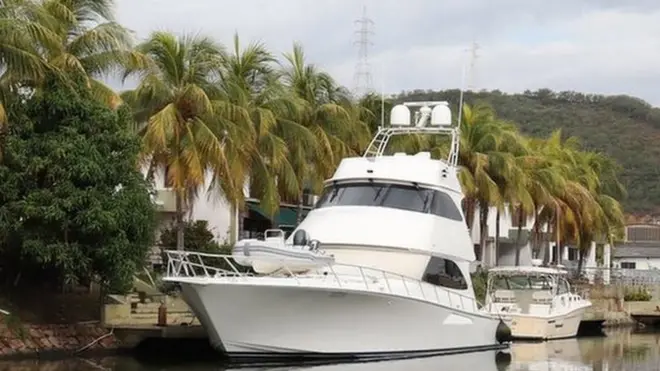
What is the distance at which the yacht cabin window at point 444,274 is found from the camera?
91.2 feet

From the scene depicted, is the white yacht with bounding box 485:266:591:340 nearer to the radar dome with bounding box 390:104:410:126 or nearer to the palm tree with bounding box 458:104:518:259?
the palm tree with bounding box 458:104:518:259

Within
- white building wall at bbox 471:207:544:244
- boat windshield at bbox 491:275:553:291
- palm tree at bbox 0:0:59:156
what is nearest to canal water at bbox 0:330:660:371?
boat windshield at bbox 491:275:553:291

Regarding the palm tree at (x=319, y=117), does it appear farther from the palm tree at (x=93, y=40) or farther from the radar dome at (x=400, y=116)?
the palm tree at (x=93, y=40)

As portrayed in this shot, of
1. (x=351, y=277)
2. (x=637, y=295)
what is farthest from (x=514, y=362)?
(x=637, y=295)

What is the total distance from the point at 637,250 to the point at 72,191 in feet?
222

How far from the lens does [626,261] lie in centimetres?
8388

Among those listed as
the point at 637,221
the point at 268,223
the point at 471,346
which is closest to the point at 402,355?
the point at 471,346

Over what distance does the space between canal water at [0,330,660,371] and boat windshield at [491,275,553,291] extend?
2259mm

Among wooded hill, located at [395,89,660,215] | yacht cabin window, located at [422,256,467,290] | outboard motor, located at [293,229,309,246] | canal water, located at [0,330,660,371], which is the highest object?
wooded hill, located at [395,89,660,215]

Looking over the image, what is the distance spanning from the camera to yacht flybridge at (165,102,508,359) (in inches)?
946

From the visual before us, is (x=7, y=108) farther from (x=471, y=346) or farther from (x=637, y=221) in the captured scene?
(x=637, y=221)

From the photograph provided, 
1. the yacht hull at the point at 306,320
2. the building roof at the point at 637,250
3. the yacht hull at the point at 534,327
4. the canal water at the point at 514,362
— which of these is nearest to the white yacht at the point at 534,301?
the yacht hull at the point at 534,327

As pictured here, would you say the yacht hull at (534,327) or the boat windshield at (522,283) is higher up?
the boat windshield at (522,283)

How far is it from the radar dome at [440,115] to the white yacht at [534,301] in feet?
23.5
